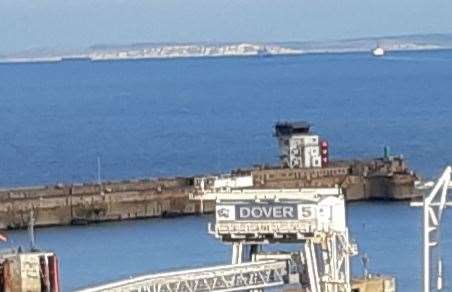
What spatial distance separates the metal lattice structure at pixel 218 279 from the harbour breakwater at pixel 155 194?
38.6 metres

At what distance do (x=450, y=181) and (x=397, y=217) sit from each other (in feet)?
140

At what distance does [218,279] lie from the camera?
37.3 meters

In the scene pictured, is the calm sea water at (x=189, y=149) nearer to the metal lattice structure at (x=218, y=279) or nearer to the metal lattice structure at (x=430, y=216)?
the metal lattice structure at (x=218, y=279)

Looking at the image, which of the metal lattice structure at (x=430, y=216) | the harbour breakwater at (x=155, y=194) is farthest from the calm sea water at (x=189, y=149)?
the metal lattice structure at (x=430, y=216)

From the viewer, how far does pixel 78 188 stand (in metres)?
83.6

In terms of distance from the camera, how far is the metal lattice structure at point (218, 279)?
3647 cm

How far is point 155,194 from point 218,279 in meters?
44.6

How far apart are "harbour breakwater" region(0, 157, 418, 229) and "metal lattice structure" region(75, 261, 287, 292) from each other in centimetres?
3860

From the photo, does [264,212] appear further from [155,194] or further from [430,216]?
[155,194]

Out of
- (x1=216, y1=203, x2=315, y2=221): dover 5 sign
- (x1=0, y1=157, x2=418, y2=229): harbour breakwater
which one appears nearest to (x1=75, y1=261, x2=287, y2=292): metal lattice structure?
(x1=216, y1=203, x2=315, y2=221): dover 5 sign

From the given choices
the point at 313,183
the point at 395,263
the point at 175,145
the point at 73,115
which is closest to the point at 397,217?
the point at 313,183

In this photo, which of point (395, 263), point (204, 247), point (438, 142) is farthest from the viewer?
point (438, 142)

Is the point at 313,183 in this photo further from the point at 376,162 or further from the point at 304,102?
the point at 304,102

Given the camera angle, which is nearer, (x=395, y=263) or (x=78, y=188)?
(x=395, y=263)
